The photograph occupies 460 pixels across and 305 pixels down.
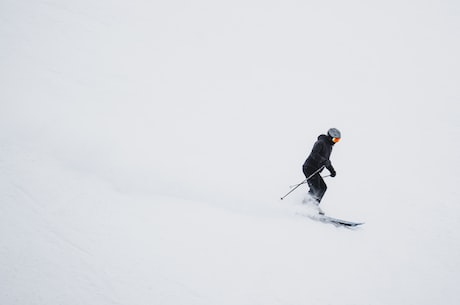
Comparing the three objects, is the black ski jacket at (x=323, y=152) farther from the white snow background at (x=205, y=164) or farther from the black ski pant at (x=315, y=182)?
the white snow background at (x=205, y=164)

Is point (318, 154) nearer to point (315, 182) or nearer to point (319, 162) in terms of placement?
point (319, 162)

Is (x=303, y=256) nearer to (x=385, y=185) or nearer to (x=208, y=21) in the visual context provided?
(x=385, y=185)

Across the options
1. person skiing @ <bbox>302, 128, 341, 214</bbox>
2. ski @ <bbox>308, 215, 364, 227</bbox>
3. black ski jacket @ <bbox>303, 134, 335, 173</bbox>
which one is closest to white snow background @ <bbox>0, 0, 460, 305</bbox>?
ski @ <bbox>308, 215, 364, 227</bbox>

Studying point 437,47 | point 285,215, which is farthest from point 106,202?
point 437,47

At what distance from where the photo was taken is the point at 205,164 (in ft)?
21.3

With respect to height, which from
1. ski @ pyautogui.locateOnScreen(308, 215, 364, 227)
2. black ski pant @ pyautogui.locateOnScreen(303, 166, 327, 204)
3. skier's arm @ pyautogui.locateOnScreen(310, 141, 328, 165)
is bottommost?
ski @ pyautogui.locateOnScreen(308, 215, 364, 227)

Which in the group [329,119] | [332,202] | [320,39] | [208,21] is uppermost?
[320,39]

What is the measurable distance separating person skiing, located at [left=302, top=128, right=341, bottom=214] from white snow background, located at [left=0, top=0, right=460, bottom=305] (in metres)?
0.55

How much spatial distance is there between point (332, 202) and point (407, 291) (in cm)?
241

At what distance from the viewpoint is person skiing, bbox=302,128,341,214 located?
574cm

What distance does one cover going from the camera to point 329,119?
10133mm

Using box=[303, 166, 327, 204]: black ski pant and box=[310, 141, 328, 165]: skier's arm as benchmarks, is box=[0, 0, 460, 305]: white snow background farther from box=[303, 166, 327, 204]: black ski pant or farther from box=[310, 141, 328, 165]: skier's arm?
box=[310, 141, 328, 165]: skier's arm

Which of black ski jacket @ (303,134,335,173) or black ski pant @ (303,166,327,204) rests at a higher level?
black ski jacket @ (303,134,335,173)

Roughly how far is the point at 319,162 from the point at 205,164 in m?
2.76
